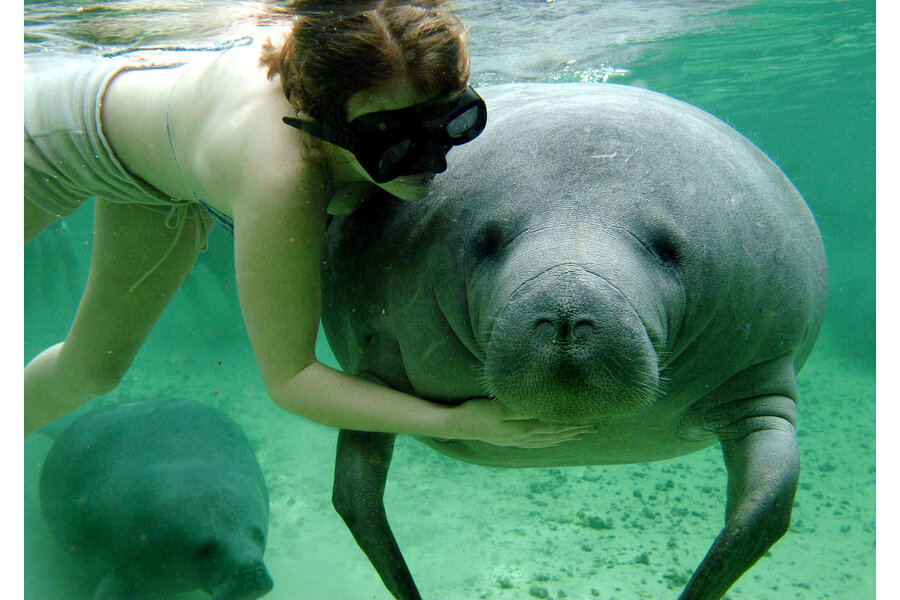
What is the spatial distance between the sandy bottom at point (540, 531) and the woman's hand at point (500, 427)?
11.8 ft

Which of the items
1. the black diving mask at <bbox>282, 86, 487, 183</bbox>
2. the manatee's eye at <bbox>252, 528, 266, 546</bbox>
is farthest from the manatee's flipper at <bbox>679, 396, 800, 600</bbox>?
the manatee's eye at <bbox>252, 528, 266, 546</bbox>

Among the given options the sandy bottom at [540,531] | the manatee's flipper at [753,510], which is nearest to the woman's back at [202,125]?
the manatee's flipper at [753,510]

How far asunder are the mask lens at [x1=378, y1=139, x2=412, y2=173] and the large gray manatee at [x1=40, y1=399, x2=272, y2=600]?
12.2 ft

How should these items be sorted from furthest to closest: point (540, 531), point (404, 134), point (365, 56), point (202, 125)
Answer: point (540, 531)
point (202, 125)
point (404, 134)
point (365, 56)

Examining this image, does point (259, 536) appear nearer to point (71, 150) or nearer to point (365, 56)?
point (71, 150)

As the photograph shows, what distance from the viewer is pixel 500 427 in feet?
8.07

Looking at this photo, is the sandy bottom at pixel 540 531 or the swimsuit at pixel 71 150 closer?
the swimsuit at pixel 71 150

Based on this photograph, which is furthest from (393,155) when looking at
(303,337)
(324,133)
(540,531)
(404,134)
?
(540,531)

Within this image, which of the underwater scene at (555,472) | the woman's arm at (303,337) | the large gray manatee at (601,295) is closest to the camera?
the large gray manatee at (601,295)

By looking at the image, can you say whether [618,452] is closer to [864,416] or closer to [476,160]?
[476,160]

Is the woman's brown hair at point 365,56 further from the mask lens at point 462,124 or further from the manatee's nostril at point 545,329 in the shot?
the manatee's nostril at point 545,329

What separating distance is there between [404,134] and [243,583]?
388 cm

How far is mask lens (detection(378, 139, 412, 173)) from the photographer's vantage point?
7.52 feet

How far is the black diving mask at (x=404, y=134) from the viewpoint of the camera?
2242 mm
